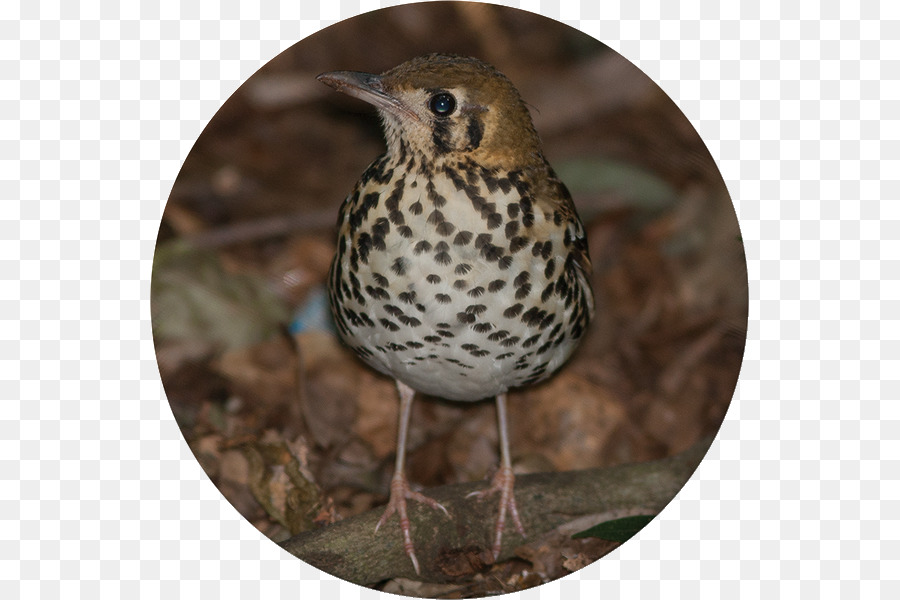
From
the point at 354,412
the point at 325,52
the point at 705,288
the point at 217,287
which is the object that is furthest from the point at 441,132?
the point at 325,52

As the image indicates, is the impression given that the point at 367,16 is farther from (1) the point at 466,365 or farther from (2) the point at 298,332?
(1) the point at 466,365

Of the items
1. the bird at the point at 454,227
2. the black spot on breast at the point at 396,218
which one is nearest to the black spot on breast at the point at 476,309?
the bird at the point at 454,227

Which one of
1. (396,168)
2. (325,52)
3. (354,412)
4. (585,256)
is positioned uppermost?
(325,52)

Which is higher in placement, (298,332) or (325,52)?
(325,52)

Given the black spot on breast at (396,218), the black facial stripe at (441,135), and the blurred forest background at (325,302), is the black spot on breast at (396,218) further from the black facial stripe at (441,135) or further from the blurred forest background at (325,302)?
the blurred forest background at (325,302)

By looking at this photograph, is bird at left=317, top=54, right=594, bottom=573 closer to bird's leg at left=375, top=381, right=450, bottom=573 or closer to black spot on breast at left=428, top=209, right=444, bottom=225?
black spot on breast at left=428, top=209, right=444, bottom=225

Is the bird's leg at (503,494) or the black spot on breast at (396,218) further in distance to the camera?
the bird's leg at (503,494)

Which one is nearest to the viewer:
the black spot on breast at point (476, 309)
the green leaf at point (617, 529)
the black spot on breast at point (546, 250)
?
the black spot on breast at point (476, 309)
